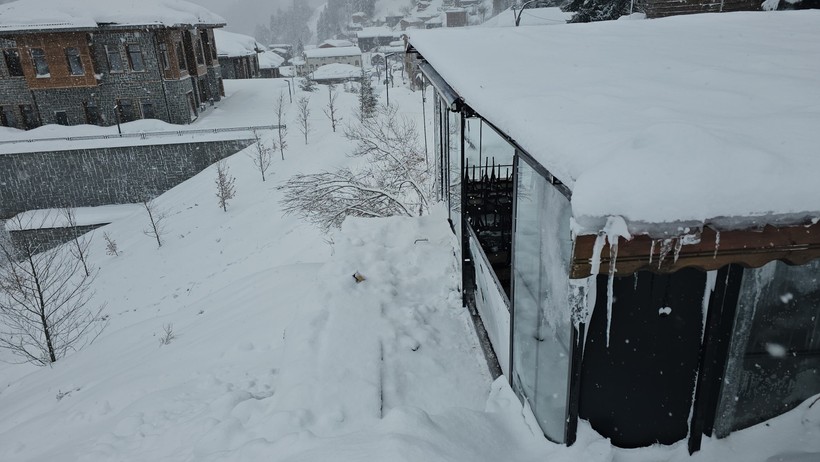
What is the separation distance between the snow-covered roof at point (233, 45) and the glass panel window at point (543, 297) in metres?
54.8

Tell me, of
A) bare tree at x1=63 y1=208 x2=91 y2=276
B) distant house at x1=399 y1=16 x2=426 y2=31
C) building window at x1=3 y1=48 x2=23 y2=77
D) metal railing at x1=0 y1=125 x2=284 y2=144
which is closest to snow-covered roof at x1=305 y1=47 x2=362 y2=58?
distant house at x1=399 y1=16 x2=426 y2=31

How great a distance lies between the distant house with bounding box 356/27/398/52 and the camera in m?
99.6

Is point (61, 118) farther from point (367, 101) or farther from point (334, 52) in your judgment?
point (334, 52)

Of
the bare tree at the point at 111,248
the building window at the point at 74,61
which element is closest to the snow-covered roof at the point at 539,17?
the bare tree at the point at 111,248

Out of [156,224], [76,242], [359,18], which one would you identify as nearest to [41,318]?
[76,242]

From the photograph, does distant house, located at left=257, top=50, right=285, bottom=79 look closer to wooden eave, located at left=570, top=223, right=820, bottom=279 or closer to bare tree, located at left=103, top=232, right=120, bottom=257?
bare tree, located at left=103, top=232, right=120, bottom=257

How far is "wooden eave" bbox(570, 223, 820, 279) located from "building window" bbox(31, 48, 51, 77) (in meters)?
38.8

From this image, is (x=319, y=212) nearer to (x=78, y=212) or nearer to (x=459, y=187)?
(x=459, y=187)

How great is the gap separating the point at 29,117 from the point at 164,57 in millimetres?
9700

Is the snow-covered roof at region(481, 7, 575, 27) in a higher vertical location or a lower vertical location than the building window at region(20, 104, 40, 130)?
higher

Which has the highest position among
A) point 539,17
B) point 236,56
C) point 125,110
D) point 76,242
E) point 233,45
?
point 539,17

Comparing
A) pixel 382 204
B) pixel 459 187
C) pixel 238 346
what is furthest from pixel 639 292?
pixel 382 204

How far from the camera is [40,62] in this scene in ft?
103

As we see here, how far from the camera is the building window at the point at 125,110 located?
33.1m
